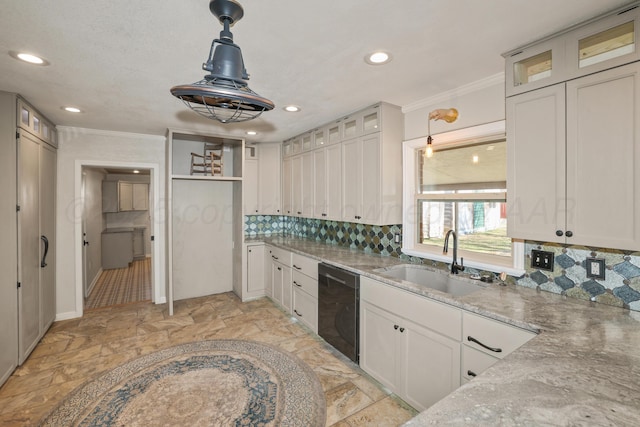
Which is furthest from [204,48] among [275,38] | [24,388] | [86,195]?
[86,195]

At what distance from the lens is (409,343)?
219 cm

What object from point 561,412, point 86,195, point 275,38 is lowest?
point 561,412

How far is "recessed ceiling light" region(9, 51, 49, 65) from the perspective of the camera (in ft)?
6.42

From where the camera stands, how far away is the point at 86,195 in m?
4.95

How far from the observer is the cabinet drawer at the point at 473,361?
1.71 m

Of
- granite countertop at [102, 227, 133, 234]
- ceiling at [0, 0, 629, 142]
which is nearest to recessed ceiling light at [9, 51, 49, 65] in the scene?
ceiling at [0, 0, 629, 142]

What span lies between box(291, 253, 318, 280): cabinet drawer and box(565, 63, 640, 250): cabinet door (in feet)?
7.28

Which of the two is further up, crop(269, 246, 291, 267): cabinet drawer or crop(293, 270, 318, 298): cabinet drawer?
crop(269, 246, 291, 267): cabinet drawer

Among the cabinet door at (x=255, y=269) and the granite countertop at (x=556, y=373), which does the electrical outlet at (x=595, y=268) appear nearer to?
the granite countertop at (x=556, y=373)

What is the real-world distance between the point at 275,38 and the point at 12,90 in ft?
8.21

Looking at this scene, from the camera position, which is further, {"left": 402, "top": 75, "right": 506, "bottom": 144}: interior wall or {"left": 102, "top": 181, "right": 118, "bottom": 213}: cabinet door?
{"left": 102, "top": 181, "right": 118, "bottom": 213}: cabinet door

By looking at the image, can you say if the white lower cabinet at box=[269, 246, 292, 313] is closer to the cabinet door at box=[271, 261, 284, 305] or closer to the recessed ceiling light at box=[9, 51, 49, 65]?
the cabinet door at box=[271, 261, 284, 305]

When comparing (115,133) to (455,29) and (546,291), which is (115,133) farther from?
(546,291)

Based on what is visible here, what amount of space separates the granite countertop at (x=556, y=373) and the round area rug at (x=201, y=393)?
1.43 m
